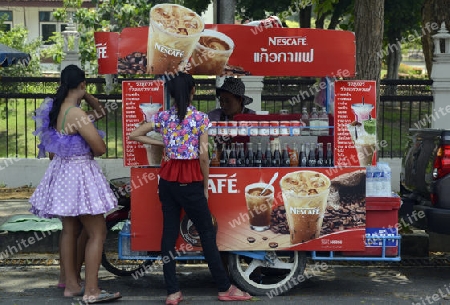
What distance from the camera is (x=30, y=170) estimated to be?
494 inches

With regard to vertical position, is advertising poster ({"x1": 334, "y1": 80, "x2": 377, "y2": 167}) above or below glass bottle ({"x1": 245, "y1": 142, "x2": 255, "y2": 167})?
above

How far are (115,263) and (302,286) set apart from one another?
2072 millimetres

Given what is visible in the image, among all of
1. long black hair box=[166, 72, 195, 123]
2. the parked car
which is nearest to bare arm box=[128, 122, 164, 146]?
long black hair box=[166, 72, 195, 123]

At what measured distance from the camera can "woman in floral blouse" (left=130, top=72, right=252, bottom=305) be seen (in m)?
6.47

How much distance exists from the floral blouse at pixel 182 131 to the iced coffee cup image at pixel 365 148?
4.17 feet

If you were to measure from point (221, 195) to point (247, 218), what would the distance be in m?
0.29

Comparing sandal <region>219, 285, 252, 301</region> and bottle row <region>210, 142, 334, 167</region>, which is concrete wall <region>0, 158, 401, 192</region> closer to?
bottle row <region>210, 142, 334, 167</region>

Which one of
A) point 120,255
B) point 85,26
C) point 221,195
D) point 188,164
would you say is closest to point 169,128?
point 188,164

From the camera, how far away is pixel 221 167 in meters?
6.74

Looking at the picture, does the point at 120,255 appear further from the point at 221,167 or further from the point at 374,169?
the point at 374,169

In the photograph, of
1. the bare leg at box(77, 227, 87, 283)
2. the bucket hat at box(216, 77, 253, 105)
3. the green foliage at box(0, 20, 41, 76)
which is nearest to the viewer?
the bare leg at box(77, 227, 87, 283)

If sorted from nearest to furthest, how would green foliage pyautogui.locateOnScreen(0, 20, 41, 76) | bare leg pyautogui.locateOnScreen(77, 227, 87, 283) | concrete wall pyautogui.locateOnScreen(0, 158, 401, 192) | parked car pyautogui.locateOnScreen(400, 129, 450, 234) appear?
bare leg pyautogui.locateOnScreen(77, 227, 87, 283), parked car pyautogui.locateOnScreen(400, 129, 450, 234), concrete wall pyautogui.locateOnScreen(0, 158, 401, 192), green foliage pyautogui.locateOnScreen(0, 20, 41, 76)

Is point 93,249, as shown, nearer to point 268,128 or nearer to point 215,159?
point 215,159

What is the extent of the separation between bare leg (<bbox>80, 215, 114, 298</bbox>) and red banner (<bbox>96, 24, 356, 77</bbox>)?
1.27 meters
